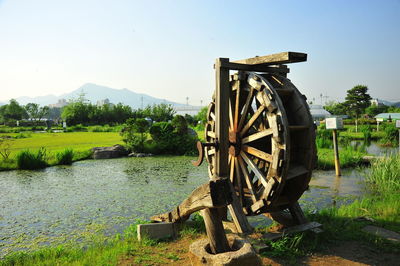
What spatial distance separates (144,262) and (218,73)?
2716mm

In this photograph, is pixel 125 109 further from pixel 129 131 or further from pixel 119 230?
pixel 119 230

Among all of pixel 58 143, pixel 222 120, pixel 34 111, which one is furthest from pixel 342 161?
pixel 34 111

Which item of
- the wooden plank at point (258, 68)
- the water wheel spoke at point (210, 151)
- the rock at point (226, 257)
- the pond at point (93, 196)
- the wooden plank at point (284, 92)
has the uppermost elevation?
the wooden plank at point (258, 68)

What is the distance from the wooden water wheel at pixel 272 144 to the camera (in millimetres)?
4160

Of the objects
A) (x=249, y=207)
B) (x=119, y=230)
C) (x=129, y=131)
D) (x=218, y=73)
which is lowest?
(x=119, y=230)

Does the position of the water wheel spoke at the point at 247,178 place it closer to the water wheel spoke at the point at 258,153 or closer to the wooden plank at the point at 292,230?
the water wheel spoke at the point at 258,153

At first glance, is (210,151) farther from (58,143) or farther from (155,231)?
(58,143)

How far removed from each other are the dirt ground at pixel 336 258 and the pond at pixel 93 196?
1788mm

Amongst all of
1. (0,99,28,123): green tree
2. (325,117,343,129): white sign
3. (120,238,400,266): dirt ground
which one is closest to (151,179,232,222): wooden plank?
(120,238,400,266): dirt ground

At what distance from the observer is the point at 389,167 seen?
7543mm

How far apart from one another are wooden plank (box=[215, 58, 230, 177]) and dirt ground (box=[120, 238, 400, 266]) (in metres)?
1.23

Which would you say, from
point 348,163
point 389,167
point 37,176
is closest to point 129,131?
point 37,176

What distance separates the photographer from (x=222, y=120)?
172 inches

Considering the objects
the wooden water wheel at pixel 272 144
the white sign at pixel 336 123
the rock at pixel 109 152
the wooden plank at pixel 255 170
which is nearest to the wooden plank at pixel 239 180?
the wooden water wheel at pixel 272 144
